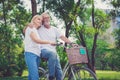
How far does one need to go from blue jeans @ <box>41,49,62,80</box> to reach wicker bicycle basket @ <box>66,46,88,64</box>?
1.06 feet

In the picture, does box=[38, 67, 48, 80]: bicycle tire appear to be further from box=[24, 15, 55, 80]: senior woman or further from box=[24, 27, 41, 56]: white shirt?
box=[24, 27, 41, 56]: white shirt

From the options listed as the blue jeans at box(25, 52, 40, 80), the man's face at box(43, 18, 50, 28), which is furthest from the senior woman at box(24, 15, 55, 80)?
the man's face at box(43, 18, 50, 28)

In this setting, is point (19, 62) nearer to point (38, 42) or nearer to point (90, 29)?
point (90, 29)

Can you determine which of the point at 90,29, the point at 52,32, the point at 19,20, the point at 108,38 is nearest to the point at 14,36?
the point at 19,20

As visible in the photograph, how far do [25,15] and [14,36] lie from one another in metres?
3.03

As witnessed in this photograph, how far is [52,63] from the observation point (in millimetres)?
7035

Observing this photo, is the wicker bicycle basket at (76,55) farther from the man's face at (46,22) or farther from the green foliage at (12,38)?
the green foliage at (12,38)

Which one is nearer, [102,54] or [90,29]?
[90,29]

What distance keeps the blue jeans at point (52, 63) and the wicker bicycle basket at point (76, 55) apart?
324 millimetres

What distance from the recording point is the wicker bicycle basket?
6.82 meters

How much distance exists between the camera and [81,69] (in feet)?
23.0

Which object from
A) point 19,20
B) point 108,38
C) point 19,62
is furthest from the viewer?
point 108,38

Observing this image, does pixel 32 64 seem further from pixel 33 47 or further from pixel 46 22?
pixel 46 22

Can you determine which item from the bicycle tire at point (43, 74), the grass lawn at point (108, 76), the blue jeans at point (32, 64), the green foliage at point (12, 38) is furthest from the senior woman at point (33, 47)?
the green foliage at point (12, 38)
